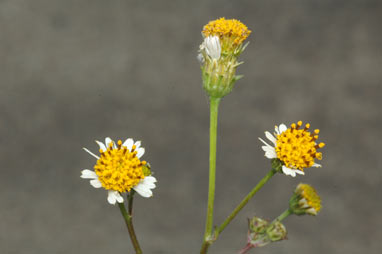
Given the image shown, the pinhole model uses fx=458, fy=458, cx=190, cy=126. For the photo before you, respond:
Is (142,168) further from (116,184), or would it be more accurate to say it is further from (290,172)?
(290,172)

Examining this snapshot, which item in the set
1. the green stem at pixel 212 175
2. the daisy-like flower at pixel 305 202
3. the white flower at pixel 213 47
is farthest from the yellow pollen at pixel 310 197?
the white flower at pixel 213 47

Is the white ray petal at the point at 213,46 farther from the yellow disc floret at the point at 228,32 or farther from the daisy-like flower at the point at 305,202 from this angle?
the daisy-like flower at the point at 305,202

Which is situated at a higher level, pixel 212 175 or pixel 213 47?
pixel 213 47

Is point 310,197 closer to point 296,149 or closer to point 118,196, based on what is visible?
point 296,149

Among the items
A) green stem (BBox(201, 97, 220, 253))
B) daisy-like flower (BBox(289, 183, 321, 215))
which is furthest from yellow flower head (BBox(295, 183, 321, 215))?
green stem (BBox(201, 97, 220, 253))

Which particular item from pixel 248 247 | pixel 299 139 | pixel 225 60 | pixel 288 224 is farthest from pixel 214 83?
pixel 288 224

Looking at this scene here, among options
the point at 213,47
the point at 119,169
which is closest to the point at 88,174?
the point at 119,169
